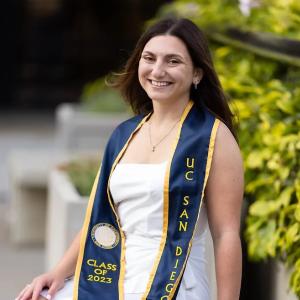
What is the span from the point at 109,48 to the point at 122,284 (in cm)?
1530

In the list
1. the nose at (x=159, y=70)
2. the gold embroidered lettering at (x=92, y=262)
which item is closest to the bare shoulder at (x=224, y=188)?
the nose at (x=159, y=70)

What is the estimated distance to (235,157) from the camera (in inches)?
135

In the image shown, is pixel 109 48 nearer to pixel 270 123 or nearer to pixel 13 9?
pixel 13 9

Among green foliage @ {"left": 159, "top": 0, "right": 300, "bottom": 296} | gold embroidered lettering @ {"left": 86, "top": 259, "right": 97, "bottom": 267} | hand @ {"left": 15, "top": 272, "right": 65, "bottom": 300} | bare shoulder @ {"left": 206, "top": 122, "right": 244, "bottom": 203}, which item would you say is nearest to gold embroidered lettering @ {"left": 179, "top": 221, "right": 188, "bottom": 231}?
bare shoulder @ {"left": 206, "top": 122, "right": 244, "bottom": 203}

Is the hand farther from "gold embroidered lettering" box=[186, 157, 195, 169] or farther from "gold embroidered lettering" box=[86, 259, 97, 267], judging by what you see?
"gold embroidered lettering" box=[186, 157, 195, 169]

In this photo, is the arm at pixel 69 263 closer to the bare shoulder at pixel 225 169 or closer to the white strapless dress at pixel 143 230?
the white strapless dress at pixel 143 230

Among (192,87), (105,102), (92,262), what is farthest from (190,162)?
(105,102)

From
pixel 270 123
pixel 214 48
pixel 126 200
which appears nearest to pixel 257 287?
pixel 270 123

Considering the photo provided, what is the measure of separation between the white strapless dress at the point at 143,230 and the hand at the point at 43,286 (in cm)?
2

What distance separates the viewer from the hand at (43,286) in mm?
3477

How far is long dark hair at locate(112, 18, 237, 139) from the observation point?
3.47 m

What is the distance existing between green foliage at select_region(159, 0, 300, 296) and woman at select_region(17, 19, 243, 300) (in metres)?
0.71

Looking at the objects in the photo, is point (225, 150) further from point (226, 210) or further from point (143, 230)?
point (143, 230)

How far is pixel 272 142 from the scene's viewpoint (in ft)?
15.2
